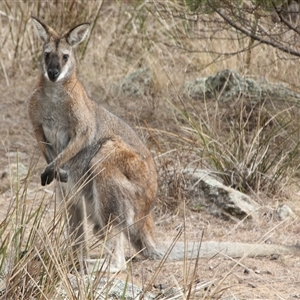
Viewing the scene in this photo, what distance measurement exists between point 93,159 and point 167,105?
321 centimetres

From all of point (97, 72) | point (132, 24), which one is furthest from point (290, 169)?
point (132, 24)

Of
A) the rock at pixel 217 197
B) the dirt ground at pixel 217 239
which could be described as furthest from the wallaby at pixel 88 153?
the rock at pixel 217 197

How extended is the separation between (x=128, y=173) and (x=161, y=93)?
3596mm

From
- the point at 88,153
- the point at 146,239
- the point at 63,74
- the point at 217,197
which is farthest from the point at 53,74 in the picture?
the point at 217,197

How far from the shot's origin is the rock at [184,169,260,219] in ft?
21.6

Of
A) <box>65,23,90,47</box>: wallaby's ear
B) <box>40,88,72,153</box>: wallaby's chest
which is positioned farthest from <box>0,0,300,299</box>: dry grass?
<box>65,23,90,47</box>: wallaby's ear

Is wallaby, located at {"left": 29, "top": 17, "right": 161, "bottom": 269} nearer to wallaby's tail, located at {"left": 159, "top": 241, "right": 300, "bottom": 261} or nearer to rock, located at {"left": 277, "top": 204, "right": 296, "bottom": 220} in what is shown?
wallaby's tail, located at {"left": 159, "top": 241, "right": 300, "bottom": 261}

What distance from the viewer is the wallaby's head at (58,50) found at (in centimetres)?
582

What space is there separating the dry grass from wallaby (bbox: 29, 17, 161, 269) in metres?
0.31

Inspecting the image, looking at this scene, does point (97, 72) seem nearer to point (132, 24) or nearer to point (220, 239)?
point (132, 24)

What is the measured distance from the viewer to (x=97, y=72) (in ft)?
32.9

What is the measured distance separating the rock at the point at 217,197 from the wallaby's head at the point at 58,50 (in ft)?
5.03

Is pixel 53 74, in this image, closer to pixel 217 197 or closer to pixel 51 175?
pixel 51 175

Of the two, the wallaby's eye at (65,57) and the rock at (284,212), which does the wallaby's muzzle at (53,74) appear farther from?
the rock at (284,212)
